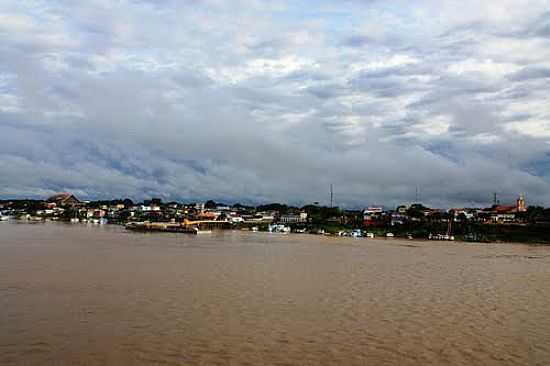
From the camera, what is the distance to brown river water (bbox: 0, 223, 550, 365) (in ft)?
44.1

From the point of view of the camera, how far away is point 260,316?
17734 mm

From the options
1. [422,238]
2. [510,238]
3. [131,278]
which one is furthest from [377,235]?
[131,278]

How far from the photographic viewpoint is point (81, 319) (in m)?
16.1

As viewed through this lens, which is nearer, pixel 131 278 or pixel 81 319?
pixel 81 319

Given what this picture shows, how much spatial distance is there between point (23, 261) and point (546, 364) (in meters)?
26.4

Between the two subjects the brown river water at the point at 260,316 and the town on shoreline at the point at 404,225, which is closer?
the brown river water at the point at 260,316

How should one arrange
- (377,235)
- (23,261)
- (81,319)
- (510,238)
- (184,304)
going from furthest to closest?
(377,235) < (510,238) < (23,261) < (184,304) < (81,319)

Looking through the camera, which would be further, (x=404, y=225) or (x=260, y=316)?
(x=404, y=225)

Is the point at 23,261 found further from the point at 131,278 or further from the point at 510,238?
the point at 510,238

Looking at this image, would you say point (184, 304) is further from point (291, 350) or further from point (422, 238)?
point (422, 238)

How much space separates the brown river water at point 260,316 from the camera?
13.4 m

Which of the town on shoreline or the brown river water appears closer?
the brown river water

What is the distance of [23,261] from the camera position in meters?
31.1

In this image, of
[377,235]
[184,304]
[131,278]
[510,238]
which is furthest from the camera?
[377,235]
